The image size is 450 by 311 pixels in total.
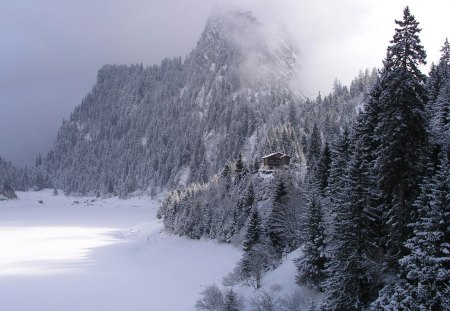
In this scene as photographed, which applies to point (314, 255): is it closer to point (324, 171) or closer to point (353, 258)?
point (353, 258)

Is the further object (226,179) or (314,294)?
(226,179)

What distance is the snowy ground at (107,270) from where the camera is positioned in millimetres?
48375

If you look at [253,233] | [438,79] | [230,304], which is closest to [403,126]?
[230,304]

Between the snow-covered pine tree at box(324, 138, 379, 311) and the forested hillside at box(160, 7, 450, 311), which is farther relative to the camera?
the snow-covered pine tree at box(324, 138, 379, 311)

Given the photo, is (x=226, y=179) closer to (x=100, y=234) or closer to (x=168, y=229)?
(x=168, y=229)

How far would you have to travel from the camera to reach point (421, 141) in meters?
26.1

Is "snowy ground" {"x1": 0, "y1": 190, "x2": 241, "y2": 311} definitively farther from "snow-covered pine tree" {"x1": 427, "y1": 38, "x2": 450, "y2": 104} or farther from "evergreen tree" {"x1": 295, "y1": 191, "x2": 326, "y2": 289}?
"snow-covered pine tree" {"x1": 427, "y1": 38, "x2": 450, "y2": 104}

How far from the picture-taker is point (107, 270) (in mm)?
64062

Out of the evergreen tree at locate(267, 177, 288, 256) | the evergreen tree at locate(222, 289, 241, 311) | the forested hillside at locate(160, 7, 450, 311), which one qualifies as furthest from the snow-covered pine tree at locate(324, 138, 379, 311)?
the evergreen tree at locate(267, 177, 288, 256)

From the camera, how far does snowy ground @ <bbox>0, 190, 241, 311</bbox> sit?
1905 inches

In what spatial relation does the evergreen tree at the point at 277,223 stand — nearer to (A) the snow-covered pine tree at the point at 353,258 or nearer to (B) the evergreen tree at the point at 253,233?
(B) the evergreen tree at the point at 253,233

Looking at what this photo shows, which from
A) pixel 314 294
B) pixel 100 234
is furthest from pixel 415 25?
pixel 100 234

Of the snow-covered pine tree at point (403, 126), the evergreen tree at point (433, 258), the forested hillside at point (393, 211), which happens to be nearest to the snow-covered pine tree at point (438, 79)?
the forested hillside at point (393, 211)

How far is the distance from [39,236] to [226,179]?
50645 mm
